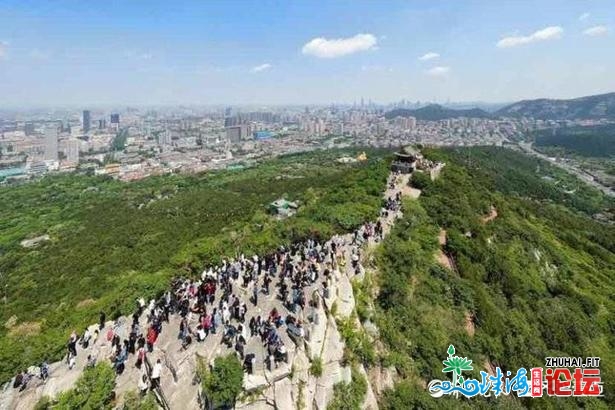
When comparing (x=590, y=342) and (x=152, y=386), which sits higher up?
(x=152, y=386)

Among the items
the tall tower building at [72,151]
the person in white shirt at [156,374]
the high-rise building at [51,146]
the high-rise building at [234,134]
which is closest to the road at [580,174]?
the person in white shirt at [156,374]

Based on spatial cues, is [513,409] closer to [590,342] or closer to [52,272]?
[590,342]

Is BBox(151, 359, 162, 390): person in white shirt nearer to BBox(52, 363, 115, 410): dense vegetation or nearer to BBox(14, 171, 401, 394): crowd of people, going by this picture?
BBox(14, 171, 401, 394): crowd of people

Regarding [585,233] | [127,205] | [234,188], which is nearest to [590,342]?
[585,233]

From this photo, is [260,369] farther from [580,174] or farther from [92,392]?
[580,174]

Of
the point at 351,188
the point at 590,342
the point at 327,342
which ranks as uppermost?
the point at 351,188

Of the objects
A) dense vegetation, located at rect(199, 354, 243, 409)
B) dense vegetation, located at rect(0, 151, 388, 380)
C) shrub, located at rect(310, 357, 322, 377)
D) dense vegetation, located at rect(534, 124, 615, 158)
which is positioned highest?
dense vegetation, located at rect(534, 124, 615, 158)

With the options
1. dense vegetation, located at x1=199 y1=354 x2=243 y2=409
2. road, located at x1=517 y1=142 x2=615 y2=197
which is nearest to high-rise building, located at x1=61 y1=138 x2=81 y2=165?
dense vegetation, located at x1=199 y1=354 x2=243 y2=409
